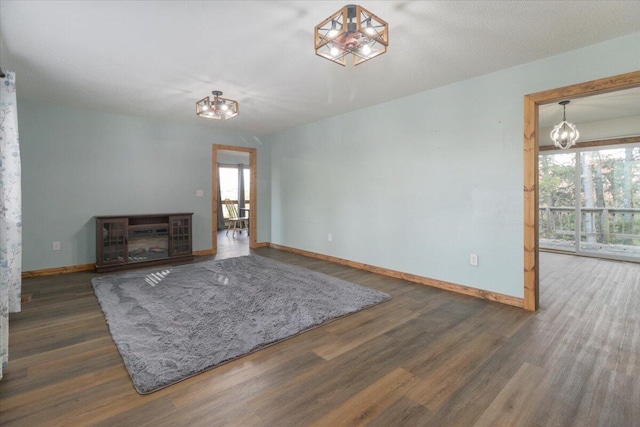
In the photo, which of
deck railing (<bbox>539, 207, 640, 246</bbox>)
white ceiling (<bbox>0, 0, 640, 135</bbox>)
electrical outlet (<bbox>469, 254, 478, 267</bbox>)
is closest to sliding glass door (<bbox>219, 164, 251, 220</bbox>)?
white ceiling (<bbox>0, 0, 640, 135</bbox>)

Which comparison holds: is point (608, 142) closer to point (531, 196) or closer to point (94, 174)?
point (531, 196)

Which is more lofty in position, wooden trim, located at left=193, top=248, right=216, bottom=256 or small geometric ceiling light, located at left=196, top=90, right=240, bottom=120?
small geometric ceiling light, located at left=196, top=90, right=240, bottom=120

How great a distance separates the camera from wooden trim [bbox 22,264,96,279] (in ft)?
13.3

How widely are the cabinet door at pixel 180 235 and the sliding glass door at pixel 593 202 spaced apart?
7.09 metres

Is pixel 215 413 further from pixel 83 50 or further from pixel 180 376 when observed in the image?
pixel 83 50

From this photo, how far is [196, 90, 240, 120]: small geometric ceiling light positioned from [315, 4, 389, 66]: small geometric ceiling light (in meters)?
1.87

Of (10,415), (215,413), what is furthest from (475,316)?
(10,415)

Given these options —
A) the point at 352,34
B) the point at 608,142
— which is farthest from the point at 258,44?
the point at 608,142

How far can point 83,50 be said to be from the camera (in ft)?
8.51

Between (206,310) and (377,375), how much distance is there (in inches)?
68.6

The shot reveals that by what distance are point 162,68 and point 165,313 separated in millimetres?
2388

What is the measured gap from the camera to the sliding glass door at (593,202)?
516 centimetres

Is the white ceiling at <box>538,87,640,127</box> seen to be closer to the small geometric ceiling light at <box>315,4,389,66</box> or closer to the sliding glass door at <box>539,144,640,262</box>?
the sliding glass door at <box>539,144,640,262</box>

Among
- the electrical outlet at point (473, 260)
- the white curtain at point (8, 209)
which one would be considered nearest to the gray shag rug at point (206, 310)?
the white curtain at point (8, 209)
